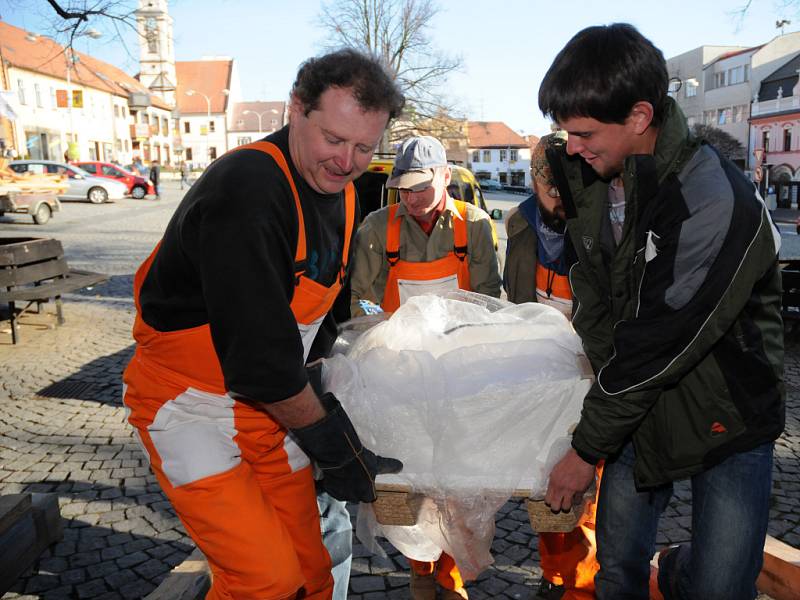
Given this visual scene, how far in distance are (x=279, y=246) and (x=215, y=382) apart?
50 cm

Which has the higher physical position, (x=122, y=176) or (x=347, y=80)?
(x=122, y=176)

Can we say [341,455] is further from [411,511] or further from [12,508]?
[12,508]

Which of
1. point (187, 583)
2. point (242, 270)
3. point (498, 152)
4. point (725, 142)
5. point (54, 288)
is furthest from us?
point (498, 152)

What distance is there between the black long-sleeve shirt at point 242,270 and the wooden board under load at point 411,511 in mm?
452

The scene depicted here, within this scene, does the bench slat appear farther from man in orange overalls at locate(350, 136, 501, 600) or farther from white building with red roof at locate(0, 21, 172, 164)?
white building with red roof at locate(0, 21, 172, 164)

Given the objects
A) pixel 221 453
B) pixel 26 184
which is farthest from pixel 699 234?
pixel 26 184

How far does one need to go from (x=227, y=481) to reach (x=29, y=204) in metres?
20.1

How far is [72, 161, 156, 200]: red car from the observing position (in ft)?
93.9

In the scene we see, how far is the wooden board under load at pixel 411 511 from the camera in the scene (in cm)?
199

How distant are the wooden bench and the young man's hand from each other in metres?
6.83

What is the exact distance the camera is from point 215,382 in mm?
2016

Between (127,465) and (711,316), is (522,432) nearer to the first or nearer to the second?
(711,316)

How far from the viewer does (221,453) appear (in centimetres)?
201

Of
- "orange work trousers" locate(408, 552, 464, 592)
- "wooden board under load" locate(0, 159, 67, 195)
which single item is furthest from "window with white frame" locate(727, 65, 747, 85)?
"orange work trousers" locate(408, 552, 464, 592)
